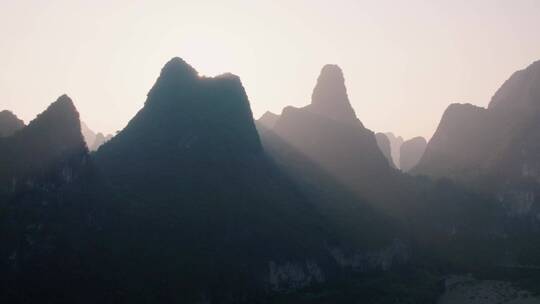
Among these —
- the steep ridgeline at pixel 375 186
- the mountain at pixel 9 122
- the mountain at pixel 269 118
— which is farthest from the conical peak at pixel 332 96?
the mountain at pixel 9 122

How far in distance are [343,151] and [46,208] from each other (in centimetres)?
5072

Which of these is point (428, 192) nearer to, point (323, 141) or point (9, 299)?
point (323, 141)

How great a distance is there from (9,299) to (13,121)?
142 ft

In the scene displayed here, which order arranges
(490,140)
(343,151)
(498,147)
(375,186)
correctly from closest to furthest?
(375,186) → (343,151) → (498,147) → (490,140)

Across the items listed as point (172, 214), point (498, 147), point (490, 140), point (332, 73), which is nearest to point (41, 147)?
point (172, 214)

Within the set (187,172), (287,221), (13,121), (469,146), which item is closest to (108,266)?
(187,172)

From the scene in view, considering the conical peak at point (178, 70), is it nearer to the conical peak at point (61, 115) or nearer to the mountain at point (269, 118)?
the conical peak at point (61, 115)

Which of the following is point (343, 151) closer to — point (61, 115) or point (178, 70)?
point (178, 70)

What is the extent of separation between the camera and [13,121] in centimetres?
7288

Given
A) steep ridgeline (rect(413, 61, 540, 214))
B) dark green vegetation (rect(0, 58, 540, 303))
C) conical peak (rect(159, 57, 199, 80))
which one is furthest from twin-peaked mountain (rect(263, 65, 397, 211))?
steep ridgeline (rect(413, 61, 540, 214))

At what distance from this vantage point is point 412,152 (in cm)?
17400

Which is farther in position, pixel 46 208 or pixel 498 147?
pixel 498 147

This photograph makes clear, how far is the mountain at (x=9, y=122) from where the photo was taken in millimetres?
70312

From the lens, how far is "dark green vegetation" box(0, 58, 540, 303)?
4150cm
